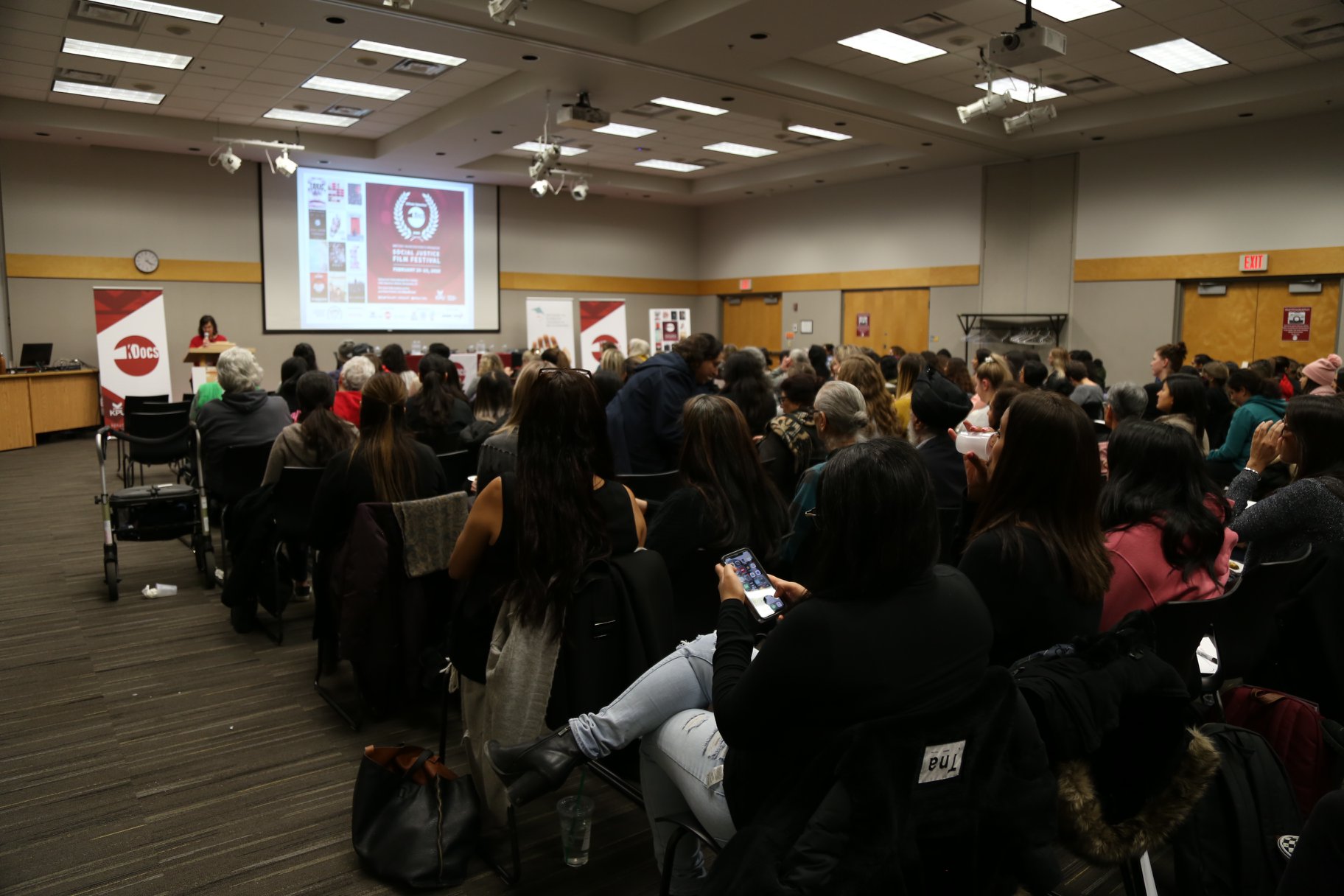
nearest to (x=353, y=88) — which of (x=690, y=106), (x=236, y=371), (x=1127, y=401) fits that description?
(x=690, y=106)

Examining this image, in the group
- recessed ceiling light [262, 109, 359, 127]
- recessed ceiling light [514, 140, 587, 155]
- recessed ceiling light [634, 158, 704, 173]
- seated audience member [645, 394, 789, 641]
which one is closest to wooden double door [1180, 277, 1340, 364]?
recessed ceiling light [634, 158, 704, 173]

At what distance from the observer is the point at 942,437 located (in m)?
3.71

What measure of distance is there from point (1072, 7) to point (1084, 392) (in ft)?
10.7

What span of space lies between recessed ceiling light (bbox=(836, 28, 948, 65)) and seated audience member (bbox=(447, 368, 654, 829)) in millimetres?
6815

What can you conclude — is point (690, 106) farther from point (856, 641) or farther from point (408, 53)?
point (856, 641)

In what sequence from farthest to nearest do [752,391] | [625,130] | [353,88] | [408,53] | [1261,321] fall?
[625,130]
[1261,321]
[353,88]
[408,53]
[752,391]

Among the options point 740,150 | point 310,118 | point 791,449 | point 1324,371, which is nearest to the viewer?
point 791,449

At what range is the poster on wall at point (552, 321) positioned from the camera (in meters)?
13.5

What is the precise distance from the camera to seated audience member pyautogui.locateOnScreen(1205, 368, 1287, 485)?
16.3 ft

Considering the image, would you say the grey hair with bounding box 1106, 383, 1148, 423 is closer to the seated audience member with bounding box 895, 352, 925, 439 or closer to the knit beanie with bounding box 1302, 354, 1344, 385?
the seated audience member with bounding box 895, 352, 925, 439

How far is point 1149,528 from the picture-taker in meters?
2.33

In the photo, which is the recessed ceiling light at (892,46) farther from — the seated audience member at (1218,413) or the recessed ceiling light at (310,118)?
the recessed ceiling light at (310,118)

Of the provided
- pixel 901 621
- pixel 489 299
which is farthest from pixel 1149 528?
pixel 489 299

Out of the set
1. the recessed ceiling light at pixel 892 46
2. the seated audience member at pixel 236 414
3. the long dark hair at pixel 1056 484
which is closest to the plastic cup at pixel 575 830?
the long dark hair at pixel 1056 484
